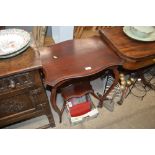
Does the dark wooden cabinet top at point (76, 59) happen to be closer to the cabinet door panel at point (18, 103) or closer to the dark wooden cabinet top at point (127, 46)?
the dark wooden cabinet top at point (127, 46)

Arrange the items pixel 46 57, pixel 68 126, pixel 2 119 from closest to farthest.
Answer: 1. pixel 2 119
2. pixel 46 57
3. pixel 68 126

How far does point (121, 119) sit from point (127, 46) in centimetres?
74

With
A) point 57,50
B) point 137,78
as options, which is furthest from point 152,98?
point 57,50

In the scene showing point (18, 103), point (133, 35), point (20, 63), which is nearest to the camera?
point (20, 63)

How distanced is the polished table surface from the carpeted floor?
1.85 feet

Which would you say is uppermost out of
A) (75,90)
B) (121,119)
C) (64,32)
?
(64,32)

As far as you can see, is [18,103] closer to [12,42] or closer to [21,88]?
[21,88]

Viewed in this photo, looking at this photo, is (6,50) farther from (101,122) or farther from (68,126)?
(101,122)

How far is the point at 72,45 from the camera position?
1.56 meters

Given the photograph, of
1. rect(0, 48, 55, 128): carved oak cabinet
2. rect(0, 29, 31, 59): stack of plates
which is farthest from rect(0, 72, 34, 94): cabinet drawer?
rect(0, 29, 31, 59): stack of plates

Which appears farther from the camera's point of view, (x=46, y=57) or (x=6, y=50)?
→ (x=46, y=57)

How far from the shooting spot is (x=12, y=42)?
1.11 metres

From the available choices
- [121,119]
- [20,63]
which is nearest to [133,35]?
[121,119]
